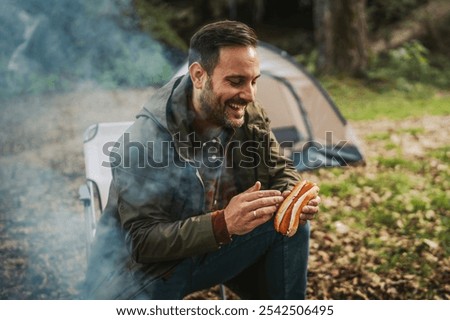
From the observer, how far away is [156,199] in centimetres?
137

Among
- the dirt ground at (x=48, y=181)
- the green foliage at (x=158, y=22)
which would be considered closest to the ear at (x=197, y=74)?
the dirt ground at (x=48, y=181)

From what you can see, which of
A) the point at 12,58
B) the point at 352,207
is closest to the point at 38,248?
the point at 12,58

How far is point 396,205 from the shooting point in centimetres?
259

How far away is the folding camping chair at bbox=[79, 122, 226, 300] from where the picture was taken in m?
1.75

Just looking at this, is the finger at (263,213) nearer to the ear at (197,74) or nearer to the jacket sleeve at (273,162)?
the jacket sleeve at (273,162)

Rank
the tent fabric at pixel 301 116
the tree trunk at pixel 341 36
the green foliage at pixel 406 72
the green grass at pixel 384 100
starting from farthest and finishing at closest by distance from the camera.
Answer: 1. the green foliage at pixel 406 72
2. the tree trunk at pixel 341 36
3. the green grass at pixel 384 100
4. the tent fabric at pixel 301 116

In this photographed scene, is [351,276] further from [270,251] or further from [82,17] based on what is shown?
[82,17]

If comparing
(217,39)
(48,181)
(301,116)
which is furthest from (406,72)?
(217,39)

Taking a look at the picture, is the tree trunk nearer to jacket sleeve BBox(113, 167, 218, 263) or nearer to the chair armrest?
the chair armrest

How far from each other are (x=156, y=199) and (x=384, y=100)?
13.3ft

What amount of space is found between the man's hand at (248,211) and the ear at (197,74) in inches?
13.6

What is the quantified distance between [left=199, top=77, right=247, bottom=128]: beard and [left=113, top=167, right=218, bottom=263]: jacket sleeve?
210 millimetres

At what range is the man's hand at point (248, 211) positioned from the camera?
127cm

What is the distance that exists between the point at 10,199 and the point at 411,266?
6.42 ft
